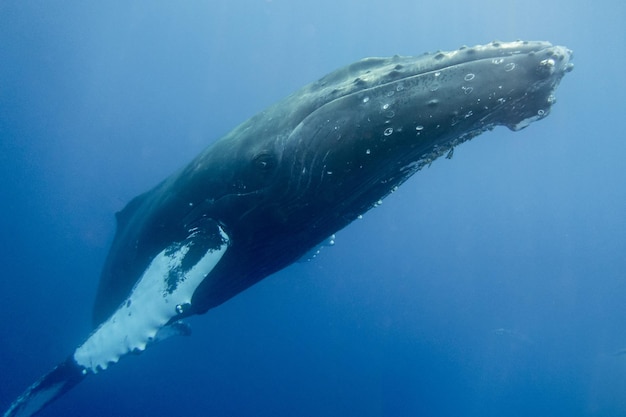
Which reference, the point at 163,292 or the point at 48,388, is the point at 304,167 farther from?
the point at 48,388

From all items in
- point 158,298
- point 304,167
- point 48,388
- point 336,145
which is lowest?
point 336,145

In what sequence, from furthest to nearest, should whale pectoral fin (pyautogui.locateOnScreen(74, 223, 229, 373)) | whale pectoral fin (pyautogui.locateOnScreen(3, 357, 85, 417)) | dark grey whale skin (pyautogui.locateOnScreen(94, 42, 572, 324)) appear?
whale pectoral fin (pyautogui.locateOnScreen(3, 357, 85, 417)) → whale pectoral fin (pyautogui.locateOnScreen(74, 223, 229, 373)) → dark grey whale skin (pyautogui.locateOnScreen(94, 42, 572, 324))

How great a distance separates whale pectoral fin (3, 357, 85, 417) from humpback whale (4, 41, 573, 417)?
0.11ft

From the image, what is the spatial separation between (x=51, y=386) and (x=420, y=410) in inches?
2037

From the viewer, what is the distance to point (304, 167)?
186 inches

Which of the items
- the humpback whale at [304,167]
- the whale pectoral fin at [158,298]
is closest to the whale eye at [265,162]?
the humpback whale at [304,167]

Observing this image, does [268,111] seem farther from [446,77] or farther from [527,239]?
[527,239]

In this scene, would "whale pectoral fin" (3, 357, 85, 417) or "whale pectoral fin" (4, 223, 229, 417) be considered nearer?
"whale pectoral fin" (4, 223, 229, 417)

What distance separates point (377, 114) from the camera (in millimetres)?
4219

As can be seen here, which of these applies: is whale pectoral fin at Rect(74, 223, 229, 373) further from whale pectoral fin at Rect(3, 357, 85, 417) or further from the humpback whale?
whale pectoral fin at Rect(3, 357, 85, 417)

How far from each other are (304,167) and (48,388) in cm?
583

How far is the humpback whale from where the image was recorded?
12.8ft

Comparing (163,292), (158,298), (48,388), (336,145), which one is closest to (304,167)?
(336,145)

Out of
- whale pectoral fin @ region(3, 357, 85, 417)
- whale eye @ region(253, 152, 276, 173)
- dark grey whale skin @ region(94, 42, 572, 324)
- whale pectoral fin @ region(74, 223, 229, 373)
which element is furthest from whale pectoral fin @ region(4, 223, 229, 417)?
whale eye @ region(253, 152, 276, 173)
